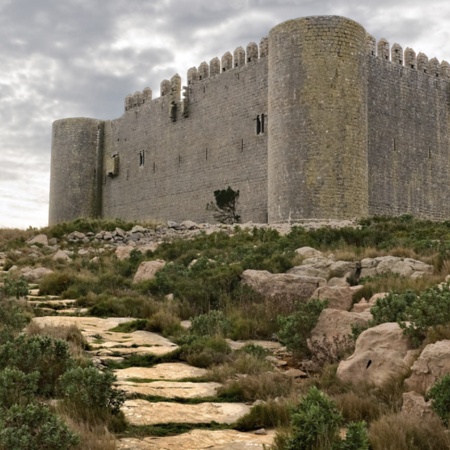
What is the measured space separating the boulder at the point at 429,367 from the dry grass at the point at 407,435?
0.61 m

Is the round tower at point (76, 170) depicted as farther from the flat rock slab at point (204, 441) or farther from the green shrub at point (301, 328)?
the flat rock slab at point (204, 441)

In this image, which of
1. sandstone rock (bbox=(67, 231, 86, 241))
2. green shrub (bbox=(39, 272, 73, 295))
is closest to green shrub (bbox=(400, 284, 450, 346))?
green shrub (bbox=(39, 272, 73, 295))

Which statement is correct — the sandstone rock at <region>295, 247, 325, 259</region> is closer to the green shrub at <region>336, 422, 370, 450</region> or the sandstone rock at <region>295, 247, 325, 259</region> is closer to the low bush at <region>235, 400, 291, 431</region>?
the low bush at <region>235, 400, 291, 431</region>

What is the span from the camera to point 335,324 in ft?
23.7

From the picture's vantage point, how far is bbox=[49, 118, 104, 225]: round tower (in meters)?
36.0

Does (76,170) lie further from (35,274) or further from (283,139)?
(35,274)

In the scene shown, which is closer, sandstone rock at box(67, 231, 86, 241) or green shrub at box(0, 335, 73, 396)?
green shrub at box(0, 335, 73, 396)

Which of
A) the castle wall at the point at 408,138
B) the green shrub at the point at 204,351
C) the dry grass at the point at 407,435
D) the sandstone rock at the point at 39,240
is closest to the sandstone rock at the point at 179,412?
the dry grass at the point at 407,435

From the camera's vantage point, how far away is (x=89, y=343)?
7176mm

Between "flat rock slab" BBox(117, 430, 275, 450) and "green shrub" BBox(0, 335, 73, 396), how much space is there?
1313mm

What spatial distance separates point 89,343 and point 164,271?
4.90 meters

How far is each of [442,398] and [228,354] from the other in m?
2.98

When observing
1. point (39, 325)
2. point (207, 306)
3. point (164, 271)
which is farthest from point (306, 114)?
point (39, 325)

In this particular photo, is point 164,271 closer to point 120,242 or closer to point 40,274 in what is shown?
point 40,274
